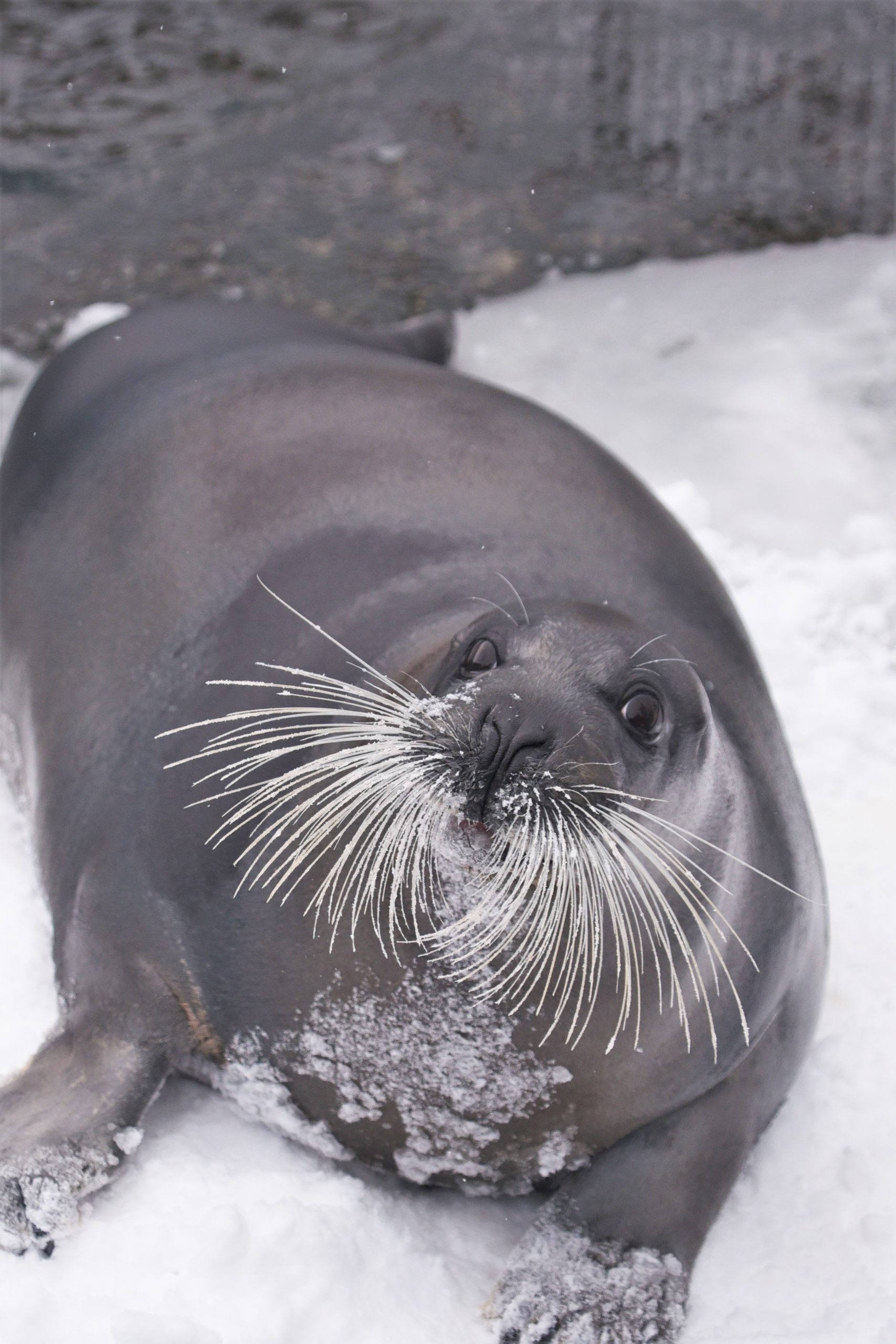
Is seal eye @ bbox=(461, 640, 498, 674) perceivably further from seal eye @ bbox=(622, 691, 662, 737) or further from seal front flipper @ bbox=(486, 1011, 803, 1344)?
seal front flipper @ bbox=(486, 1011, 803, 1344)

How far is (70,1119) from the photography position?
126 inches

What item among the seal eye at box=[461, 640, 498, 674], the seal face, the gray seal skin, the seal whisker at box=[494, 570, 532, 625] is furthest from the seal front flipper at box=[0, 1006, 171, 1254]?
the seal whisker at box=[494, 570, 532, 625]

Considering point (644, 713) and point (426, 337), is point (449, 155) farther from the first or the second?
point (644, 713)

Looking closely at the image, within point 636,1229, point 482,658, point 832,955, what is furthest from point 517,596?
point 832,955

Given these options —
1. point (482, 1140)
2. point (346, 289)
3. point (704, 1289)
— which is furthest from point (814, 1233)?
point (346, 289)

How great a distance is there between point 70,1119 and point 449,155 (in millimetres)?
4550

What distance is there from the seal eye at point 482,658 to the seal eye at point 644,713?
26cm

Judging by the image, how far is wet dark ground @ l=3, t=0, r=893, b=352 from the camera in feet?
20.6

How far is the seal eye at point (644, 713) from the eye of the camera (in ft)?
9.74

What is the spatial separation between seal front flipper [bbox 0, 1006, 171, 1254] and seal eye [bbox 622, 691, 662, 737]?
126cm

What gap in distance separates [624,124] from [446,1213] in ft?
15.3

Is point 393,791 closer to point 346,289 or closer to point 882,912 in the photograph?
point 882,912

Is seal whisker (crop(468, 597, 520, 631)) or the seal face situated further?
seal whisker (crop(468, 597, 520, 631))

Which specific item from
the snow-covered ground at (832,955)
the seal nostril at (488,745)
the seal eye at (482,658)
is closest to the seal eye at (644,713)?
the seal eye at (482,658)
